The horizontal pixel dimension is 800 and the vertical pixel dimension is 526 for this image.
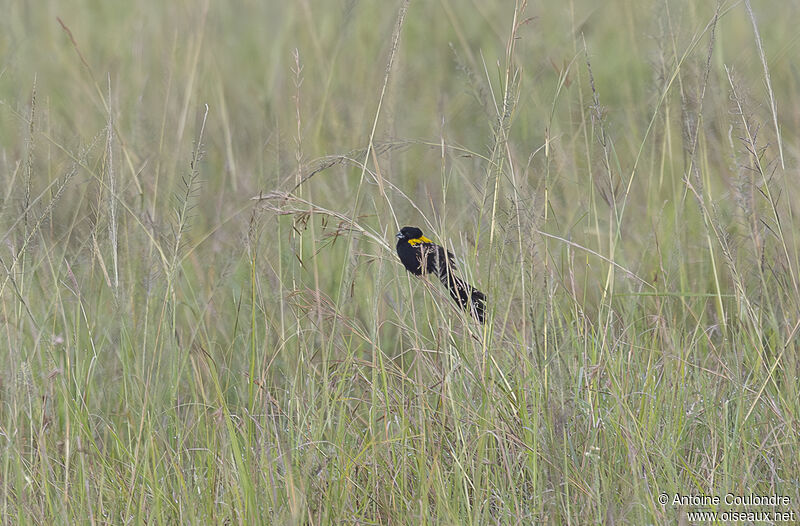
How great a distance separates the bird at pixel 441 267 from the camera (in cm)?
194

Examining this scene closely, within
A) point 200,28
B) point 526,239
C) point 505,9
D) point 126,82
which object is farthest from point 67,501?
point 505,9

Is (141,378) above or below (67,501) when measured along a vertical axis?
above

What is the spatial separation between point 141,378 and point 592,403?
94 cm

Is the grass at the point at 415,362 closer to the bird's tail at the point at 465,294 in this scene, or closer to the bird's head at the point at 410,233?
the bird's tail at the point at 465,294

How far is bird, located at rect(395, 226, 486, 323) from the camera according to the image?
6.37 feet

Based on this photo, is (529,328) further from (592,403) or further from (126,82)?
(126,82)

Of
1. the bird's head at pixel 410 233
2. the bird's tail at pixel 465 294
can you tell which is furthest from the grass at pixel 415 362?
the bird's head at pixel 410 233

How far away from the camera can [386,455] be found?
77.9 inches

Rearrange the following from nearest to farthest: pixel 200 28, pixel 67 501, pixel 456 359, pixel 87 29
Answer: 1. pixel 67 501
2. pixel 456 359
3. pixel 200 28
4. pixel 87 29

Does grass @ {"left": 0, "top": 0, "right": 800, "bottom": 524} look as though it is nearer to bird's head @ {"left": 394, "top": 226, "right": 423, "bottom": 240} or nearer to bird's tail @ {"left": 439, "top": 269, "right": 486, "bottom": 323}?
bird's tail @ {"left": 439, "top": 269, "right": 486, "bottom": 323}

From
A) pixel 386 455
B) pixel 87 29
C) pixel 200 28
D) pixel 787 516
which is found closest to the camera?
pixel 787 516

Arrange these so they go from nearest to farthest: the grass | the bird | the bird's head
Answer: the grass
the bird
the bird's head

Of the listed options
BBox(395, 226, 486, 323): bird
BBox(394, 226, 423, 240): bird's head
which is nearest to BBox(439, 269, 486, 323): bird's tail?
BBox(395, 226, 486, 323): bird

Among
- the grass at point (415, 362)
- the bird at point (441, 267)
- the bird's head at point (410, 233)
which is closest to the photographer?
the grass at point (415, 362)
